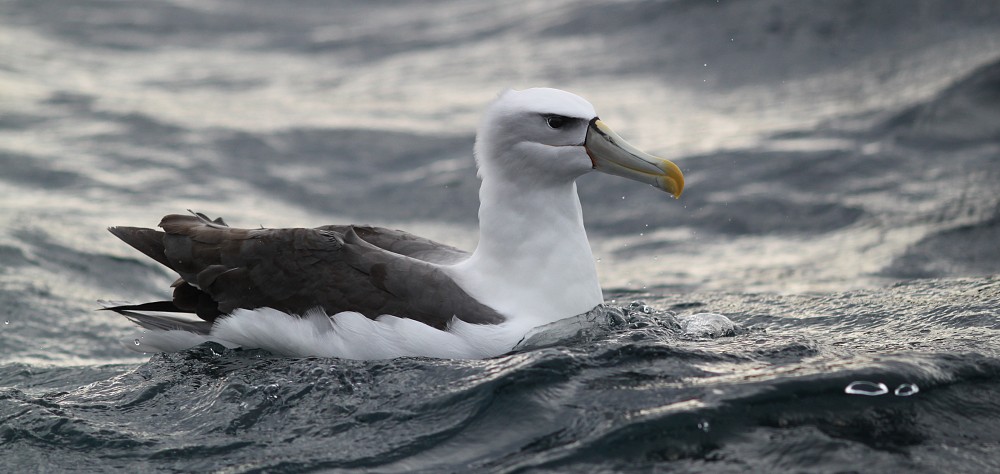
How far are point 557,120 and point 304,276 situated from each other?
159cm

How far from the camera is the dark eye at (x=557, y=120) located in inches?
246

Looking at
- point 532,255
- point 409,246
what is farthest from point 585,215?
point 532,255

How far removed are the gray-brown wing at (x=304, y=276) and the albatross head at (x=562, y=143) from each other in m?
0.79

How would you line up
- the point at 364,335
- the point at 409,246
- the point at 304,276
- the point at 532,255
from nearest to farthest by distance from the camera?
1. the point at 364,335
2. the point at 304,276
3. the point at 532,255
4. the point at 409,246

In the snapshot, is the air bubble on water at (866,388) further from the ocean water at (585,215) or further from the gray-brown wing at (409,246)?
the gray-brown wing at (409,246)

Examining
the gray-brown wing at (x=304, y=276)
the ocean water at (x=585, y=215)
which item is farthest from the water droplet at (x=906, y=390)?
the gray-brown wing at (x=304, y=276)

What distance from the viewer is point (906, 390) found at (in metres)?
5.09

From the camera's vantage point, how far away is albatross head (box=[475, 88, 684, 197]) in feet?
20.5

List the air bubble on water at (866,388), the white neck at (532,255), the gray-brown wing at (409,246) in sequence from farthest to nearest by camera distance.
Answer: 1. the gray-brown wing at (409,246)
2. the white neck at (532,255)
3. the air bubble on water at (866,388)

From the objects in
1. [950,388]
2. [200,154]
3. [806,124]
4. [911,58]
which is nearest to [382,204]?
[200,154]

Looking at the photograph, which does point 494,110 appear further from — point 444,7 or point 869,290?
point 444,7

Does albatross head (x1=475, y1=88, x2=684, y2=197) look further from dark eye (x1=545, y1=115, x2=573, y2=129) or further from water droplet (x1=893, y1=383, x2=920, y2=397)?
water droplet (x1=893, y1=383, x2=920, y2=397)

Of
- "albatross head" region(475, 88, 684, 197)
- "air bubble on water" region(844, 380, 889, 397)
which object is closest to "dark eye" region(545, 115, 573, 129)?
"albatross head" region(475, 88, 684, 197)

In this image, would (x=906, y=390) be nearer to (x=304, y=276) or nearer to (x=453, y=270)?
(x=453, y=270)
